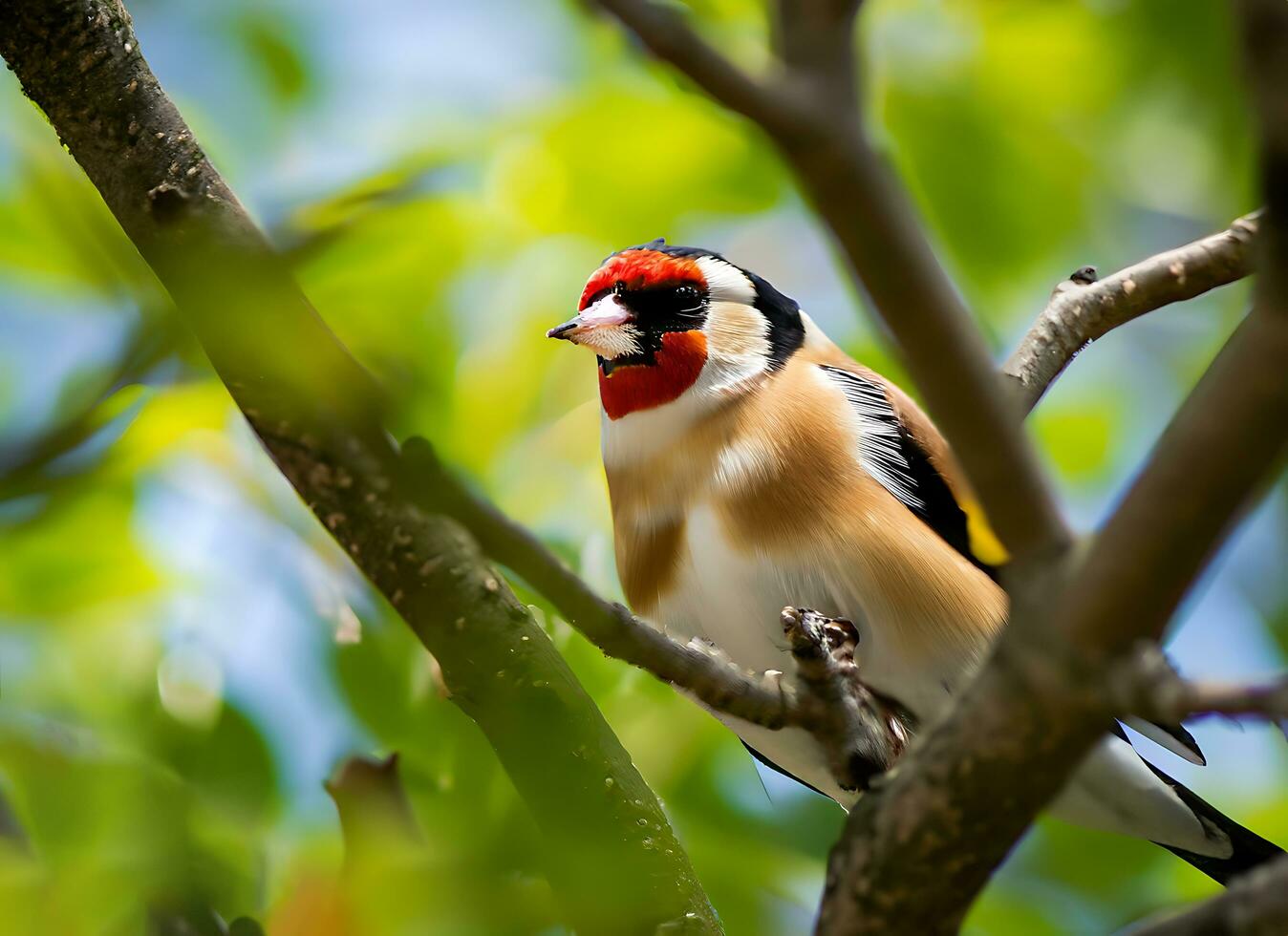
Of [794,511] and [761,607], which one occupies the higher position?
[794,511]

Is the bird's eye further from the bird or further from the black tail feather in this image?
the black tail feather

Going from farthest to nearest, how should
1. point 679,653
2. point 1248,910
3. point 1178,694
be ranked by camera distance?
point 679,653 → point 1248,910 → point 1178,694

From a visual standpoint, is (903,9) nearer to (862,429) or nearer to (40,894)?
(862,429)

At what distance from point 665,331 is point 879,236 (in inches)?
81.1

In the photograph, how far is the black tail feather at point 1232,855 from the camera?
2.69 m

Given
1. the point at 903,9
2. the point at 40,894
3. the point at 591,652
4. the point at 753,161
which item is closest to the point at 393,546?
the point at 591,652

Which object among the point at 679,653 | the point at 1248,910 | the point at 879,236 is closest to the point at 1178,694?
the point at 1248,910

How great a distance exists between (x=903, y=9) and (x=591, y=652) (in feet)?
5.60

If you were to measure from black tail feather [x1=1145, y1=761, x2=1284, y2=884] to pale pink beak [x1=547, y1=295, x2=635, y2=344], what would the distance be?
1564 mm

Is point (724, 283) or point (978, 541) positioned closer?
point (978, 541)

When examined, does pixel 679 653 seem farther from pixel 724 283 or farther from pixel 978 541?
pixel 724 283

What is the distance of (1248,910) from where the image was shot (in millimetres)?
1125

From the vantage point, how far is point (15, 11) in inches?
74.5

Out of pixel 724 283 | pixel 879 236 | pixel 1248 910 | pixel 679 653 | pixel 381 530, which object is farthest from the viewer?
pixel 724 283
